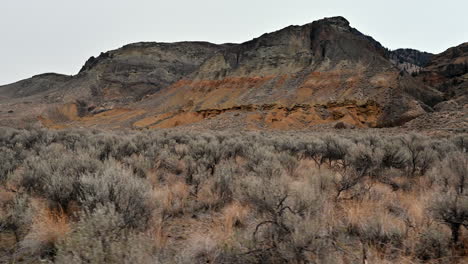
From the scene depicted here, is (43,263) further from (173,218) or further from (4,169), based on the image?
(4,169)

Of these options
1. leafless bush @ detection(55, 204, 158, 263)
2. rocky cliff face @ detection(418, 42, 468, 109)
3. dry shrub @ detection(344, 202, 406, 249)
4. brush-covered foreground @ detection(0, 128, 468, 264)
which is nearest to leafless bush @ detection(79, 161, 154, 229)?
brush-covered foreground @ detection(0, 128, 468, 264)

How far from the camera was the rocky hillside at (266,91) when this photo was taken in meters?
33.5

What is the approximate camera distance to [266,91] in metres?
42.5

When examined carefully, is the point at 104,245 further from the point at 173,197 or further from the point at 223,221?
the point at 173,197

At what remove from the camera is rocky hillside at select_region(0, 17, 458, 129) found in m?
33.5

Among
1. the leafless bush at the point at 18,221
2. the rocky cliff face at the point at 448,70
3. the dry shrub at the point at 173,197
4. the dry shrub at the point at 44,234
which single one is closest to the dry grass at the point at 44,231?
the dry shrub at the point at 44,234

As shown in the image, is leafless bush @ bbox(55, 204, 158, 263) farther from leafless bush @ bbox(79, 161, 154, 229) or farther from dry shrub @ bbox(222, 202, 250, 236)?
dry shrub @ bbox(222, 202, 250, 236)

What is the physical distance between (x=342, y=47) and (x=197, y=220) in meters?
44.8

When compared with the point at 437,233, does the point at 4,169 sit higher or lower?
higher

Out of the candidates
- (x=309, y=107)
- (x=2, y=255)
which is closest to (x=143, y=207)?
(x=2, y=255)

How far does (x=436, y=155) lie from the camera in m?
8.56

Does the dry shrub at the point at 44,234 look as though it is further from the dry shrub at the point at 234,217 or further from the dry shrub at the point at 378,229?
the dry shrub at the point at 378,229

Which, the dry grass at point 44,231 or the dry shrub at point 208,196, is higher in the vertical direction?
the dry grass at point 44,231

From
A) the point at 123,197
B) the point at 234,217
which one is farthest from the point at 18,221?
the point at 234,217
